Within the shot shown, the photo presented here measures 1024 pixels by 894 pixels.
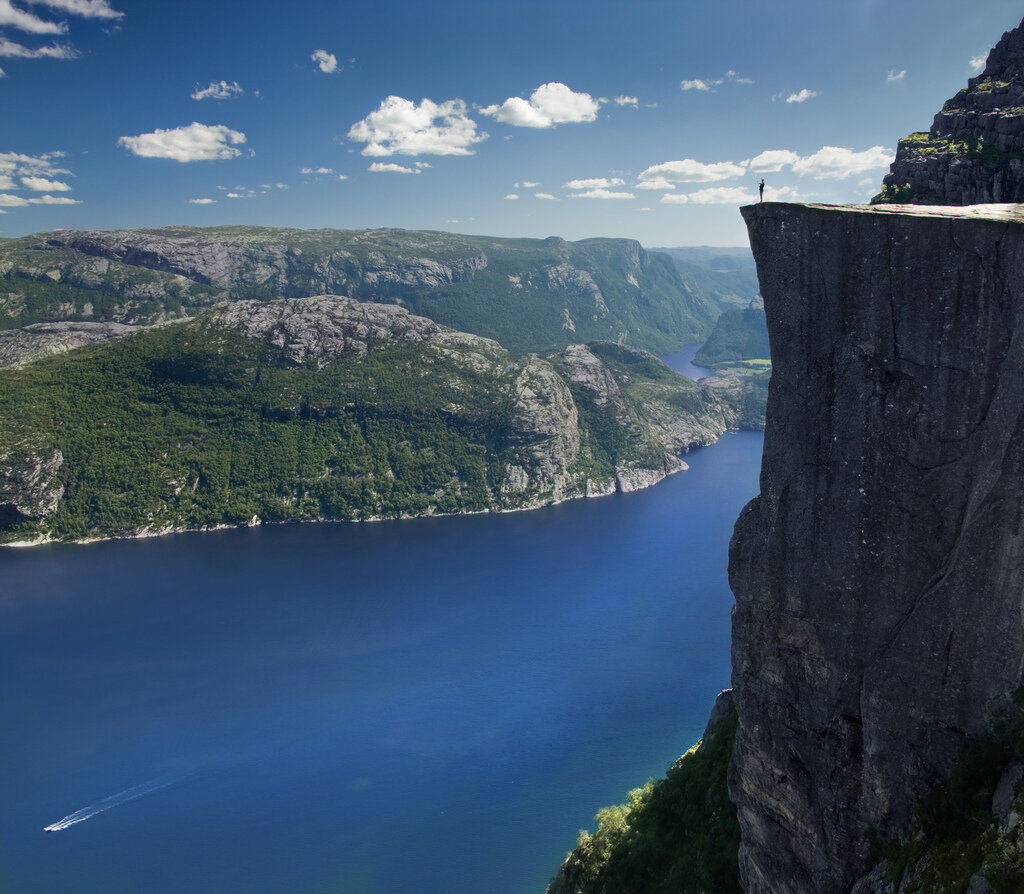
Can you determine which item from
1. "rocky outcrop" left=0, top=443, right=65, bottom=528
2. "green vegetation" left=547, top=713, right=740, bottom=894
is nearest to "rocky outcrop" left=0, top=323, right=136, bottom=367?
"rocky outcrop" left=0, top=443, right=65, bottom=528

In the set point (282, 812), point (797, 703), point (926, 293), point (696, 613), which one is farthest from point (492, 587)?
point (926, 293)

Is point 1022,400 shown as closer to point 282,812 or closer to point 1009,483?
point 1009,483

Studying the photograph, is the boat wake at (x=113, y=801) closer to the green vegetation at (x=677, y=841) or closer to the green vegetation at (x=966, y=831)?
the green vegetation at (x=677, y=841)

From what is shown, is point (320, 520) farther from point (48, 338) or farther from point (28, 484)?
point (48, 338)

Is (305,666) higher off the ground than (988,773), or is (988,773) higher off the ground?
(988,773)

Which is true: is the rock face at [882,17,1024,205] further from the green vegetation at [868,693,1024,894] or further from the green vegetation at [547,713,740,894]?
the green vegetation at [547,713,740,894]

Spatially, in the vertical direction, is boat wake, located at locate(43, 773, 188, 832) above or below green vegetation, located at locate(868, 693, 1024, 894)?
below

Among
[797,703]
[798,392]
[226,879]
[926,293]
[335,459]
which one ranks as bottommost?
[226,879]
